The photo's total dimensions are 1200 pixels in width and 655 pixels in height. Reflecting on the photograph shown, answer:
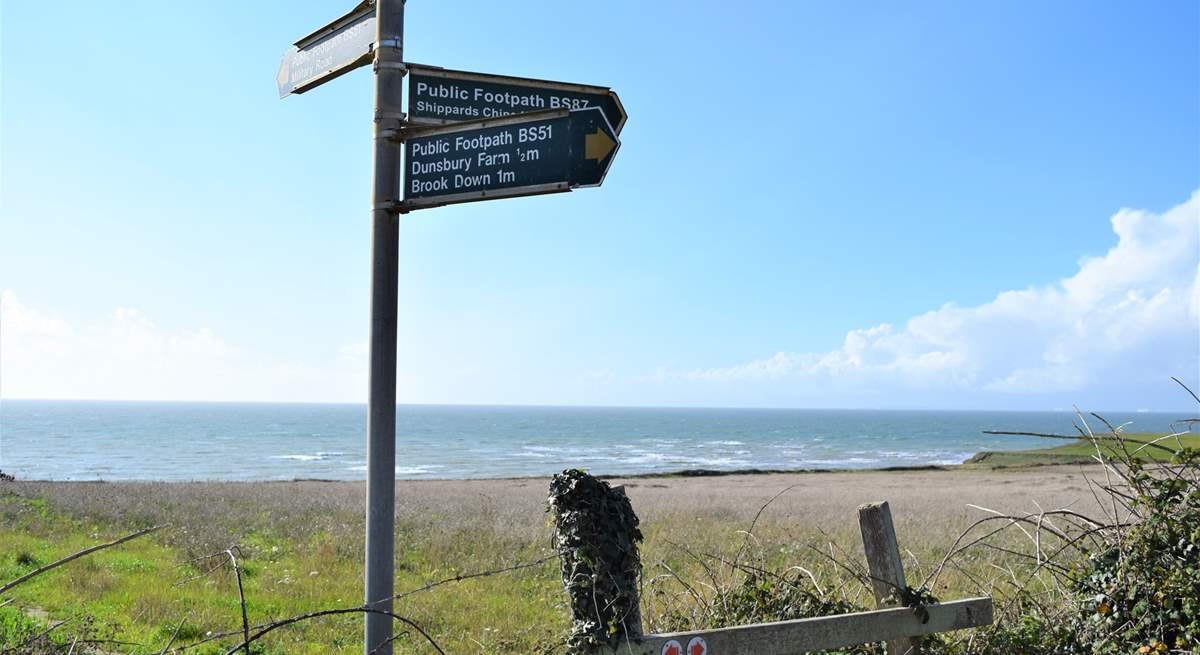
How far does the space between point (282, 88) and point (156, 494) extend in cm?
1929

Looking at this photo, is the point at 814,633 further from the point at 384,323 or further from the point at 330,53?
the point at 330,53

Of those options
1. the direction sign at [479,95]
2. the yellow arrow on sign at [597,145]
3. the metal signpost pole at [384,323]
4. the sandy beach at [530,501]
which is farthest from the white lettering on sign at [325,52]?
the sandy beach at [530,501]

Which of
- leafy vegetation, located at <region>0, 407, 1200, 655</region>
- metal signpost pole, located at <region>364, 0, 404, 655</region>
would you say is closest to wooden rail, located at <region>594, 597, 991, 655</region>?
leafy vegetation, located at <region>0, 407, 1200, 655</region>

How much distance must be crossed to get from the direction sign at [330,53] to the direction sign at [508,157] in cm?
48

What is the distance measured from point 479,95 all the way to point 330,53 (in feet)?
2.21

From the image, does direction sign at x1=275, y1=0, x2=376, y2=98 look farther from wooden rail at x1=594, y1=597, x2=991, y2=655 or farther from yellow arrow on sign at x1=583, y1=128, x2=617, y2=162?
wooden rail at x1=594, y1=597, x2=991, y2=655

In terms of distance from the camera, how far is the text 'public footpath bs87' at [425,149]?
3.13m

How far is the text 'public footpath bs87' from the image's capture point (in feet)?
10.3

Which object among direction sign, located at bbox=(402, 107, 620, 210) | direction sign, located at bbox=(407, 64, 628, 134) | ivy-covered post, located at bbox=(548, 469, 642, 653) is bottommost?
ivy-covered post, located at bbox=(548, 469, 642, 653)

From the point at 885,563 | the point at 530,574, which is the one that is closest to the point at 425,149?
the point at 885,563

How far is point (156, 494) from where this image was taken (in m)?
20.2

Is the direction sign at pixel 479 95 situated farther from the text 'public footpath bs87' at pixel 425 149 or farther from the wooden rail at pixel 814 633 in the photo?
the wooden rail at pixel 814 633

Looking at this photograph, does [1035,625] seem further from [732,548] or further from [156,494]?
[156,494]

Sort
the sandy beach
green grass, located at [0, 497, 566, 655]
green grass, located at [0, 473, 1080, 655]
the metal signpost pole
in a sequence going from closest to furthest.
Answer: the metal signpost pole → green grass, located at [0, 473, 1080, 655] → green grass, located at [0, 497, 566, 655] → the sandy beach
